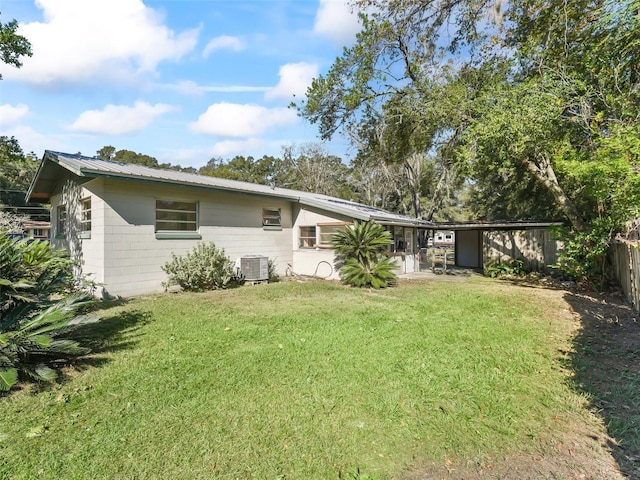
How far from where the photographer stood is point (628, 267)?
279 inches

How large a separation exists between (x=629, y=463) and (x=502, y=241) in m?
12.9

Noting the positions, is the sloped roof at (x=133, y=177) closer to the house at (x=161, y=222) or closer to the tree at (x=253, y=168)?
the house at (x=161, y=222)

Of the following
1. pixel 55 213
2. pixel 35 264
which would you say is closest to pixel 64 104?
pixel 55 213

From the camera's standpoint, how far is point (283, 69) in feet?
43.1

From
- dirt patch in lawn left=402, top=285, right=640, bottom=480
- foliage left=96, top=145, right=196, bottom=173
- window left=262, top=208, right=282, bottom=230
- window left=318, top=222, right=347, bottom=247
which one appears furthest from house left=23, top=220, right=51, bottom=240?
dirt patch in lawn left=402, top=285, right=640, bottom=480

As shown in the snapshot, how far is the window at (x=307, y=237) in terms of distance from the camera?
41.1ft

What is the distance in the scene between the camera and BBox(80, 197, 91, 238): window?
900 centimetres

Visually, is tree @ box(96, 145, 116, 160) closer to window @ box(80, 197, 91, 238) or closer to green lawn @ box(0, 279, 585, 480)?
window @ box(80, 197, 91, 238)

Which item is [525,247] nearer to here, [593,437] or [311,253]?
[311,253]

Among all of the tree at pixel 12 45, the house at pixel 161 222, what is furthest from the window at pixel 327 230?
the tree at pixel 12 45

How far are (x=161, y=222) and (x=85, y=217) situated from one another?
7.48 feet

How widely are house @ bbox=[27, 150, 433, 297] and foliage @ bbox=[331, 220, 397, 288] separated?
658mm

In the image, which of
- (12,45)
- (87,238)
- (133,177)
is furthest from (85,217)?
(12,45)

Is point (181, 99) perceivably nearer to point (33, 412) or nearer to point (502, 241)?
point (33, 412)
